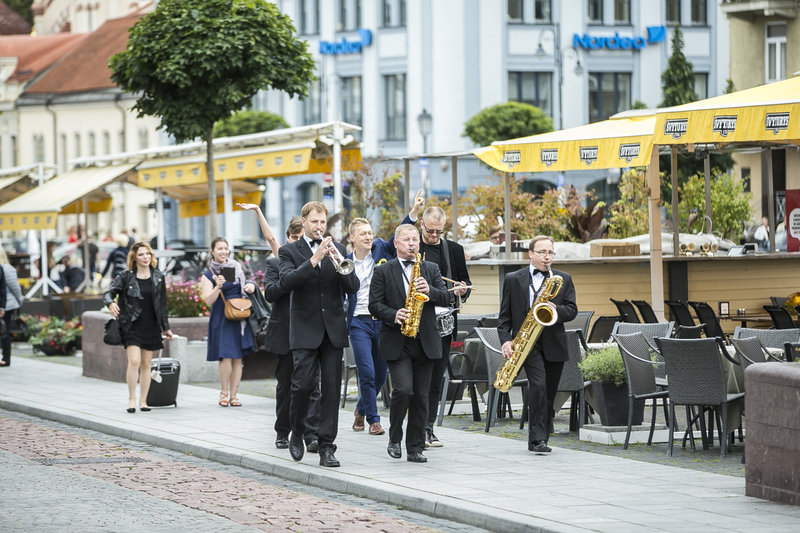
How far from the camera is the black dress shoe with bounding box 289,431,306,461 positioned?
12.2 meters

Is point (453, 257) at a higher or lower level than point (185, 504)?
higher

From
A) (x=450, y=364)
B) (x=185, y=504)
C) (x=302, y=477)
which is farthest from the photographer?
→ (x=450, y=364)

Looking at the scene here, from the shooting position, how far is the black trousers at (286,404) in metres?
12.4

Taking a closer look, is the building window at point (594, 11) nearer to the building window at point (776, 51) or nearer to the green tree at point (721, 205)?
the building window at point (776, 51)

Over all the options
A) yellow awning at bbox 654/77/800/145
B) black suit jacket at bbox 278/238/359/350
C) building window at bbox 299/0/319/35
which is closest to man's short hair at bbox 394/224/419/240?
black suit jacket at bbox 278/238/359/350

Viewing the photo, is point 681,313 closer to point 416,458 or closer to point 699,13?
point 416,458

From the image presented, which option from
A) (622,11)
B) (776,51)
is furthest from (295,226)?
(622,11)

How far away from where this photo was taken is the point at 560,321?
12.1 m

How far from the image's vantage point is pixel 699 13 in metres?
58.9

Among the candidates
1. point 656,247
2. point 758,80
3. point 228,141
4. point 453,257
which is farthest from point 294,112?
point 453,257

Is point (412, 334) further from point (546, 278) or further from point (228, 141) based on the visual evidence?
point (228, 141)

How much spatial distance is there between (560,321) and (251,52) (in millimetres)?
13260

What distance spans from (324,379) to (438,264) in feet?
5.54

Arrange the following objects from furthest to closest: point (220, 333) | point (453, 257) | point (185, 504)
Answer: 1. point (220, 333)
2. point (453, 257)
3. point (185, 504)
